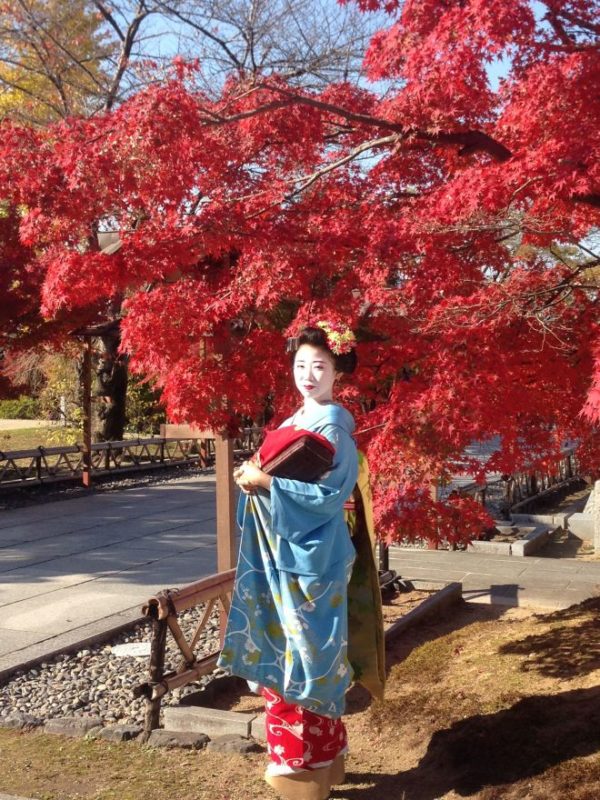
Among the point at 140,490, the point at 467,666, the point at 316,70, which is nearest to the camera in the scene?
the point at 467,666

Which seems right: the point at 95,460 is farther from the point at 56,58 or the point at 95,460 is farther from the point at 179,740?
the point at 179,740

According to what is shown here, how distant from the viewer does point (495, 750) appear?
13.4 feet

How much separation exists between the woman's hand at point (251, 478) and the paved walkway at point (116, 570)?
3.25m

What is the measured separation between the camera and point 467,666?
5.51 metres

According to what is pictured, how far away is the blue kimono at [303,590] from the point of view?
3.59 metres

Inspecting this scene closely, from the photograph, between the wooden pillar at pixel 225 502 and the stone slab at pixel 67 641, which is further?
the stone slab at pixel 67 641

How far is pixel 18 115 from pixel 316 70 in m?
5.53

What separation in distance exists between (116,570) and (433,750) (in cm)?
582

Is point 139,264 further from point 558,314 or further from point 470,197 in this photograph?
point 558,314

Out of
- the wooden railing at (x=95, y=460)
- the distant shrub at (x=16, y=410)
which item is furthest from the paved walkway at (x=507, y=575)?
the distant shrub at (x=16, y=410)

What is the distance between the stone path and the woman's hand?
3316mm

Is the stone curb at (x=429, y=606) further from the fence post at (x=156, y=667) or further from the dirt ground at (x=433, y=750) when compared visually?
the fence post at (x=156, y=667)

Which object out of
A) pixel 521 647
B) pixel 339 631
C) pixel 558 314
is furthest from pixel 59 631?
pixel 558 314

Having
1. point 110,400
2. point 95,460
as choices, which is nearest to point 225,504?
point 95,460
